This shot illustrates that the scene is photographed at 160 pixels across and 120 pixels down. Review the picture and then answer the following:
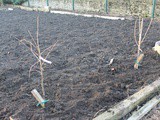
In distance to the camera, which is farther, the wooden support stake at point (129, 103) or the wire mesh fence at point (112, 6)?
the wire mesh fence at point (112, 6)

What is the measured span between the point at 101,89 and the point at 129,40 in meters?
2.43

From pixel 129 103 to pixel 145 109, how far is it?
0.67 ft

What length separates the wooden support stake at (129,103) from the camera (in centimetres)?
258

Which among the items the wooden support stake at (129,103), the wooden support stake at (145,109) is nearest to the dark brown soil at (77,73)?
the wooden support stake at (129,103)

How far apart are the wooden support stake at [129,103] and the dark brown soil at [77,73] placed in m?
0.12

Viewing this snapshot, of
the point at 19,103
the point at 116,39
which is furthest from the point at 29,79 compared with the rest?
the point at 116,39

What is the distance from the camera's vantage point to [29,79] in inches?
140

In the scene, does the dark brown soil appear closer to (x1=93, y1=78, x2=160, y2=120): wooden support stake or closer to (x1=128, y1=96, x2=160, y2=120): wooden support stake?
(x1=93, y1=78, x2=160, y2=120): wooden support stake

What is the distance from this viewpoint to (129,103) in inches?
110

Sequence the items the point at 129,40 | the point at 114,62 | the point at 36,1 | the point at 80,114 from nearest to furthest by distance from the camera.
A: 1. the point at 80,114
2. the point at 114,62
3. the point at 129,40
4. the point at 36,1

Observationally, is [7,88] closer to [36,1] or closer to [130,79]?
[130,79]

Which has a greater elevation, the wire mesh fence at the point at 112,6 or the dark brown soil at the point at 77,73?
the wire mesh fence at the point at 112,6

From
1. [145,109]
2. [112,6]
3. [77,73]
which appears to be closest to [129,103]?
[145,109]

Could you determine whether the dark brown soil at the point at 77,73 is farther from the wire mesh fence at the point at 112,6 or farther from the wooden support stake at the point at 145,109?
the wire mesh fence at the point at 112,6
